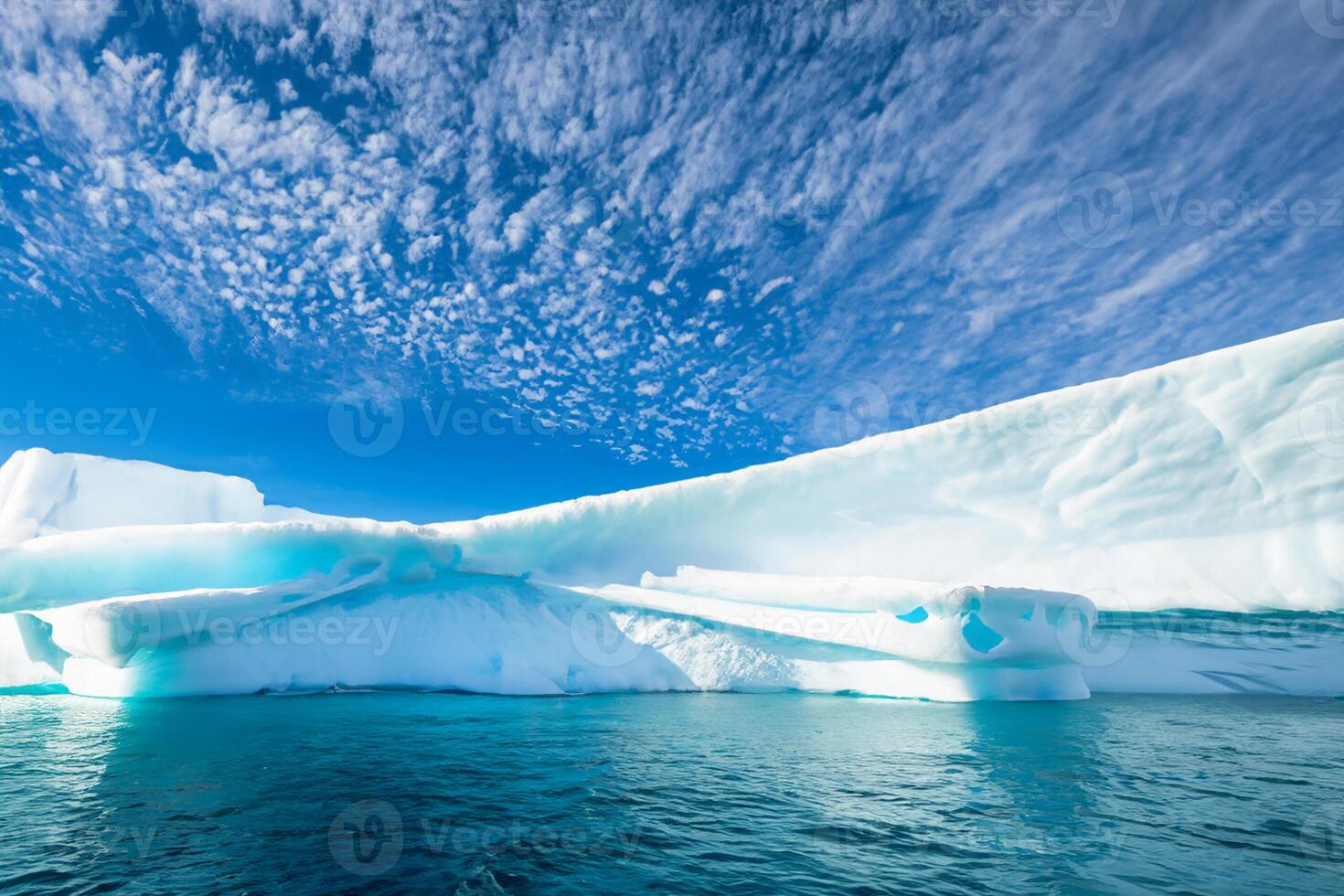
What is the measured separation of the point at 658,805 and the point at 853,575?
1137 cm

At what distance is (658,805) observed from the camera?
548 centimetres

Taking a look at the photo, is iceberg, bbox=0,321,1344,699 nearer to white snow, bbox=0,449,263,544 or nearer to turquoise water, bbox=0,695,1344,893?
turquoise water, bbox=0,695,1344,893

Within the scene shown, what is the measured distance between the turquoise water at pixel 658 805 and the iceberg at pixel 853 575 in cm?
293

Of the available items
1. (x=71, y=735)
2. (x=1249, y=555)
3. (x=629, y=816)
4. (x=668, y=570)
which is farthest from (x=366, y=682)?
(x=1249, y=555)

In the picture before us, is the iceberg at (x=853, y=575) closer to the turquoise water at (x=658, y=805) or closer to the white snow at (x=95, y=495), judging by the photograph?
the turquoise water at (x=658, y=805)

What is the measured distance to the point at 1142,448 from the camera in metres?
13.5

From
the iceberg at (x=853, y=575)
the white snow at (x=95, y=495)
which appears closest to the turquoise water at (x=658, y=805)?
the iceberg at (x=853, y=575)

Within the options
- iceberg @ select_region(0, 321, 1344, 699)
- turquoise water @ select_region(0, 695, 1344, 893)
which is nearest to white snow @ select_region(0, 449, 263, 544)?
iceberg @ select_region(0, 321, 1344, 699)

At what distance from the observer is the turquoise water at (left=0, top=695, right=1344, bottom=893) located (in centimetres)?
404

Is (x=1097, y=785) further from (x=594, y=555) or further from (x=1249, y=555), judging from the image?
(x=594, y=555)

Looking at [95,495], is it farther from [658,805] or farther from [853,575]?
[658,805]

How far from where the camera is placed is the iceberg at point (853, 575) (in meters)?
12.4

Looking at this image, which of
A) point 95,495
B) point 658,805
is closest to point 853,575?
point 658,805

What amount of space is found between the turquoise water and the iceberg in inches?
115
